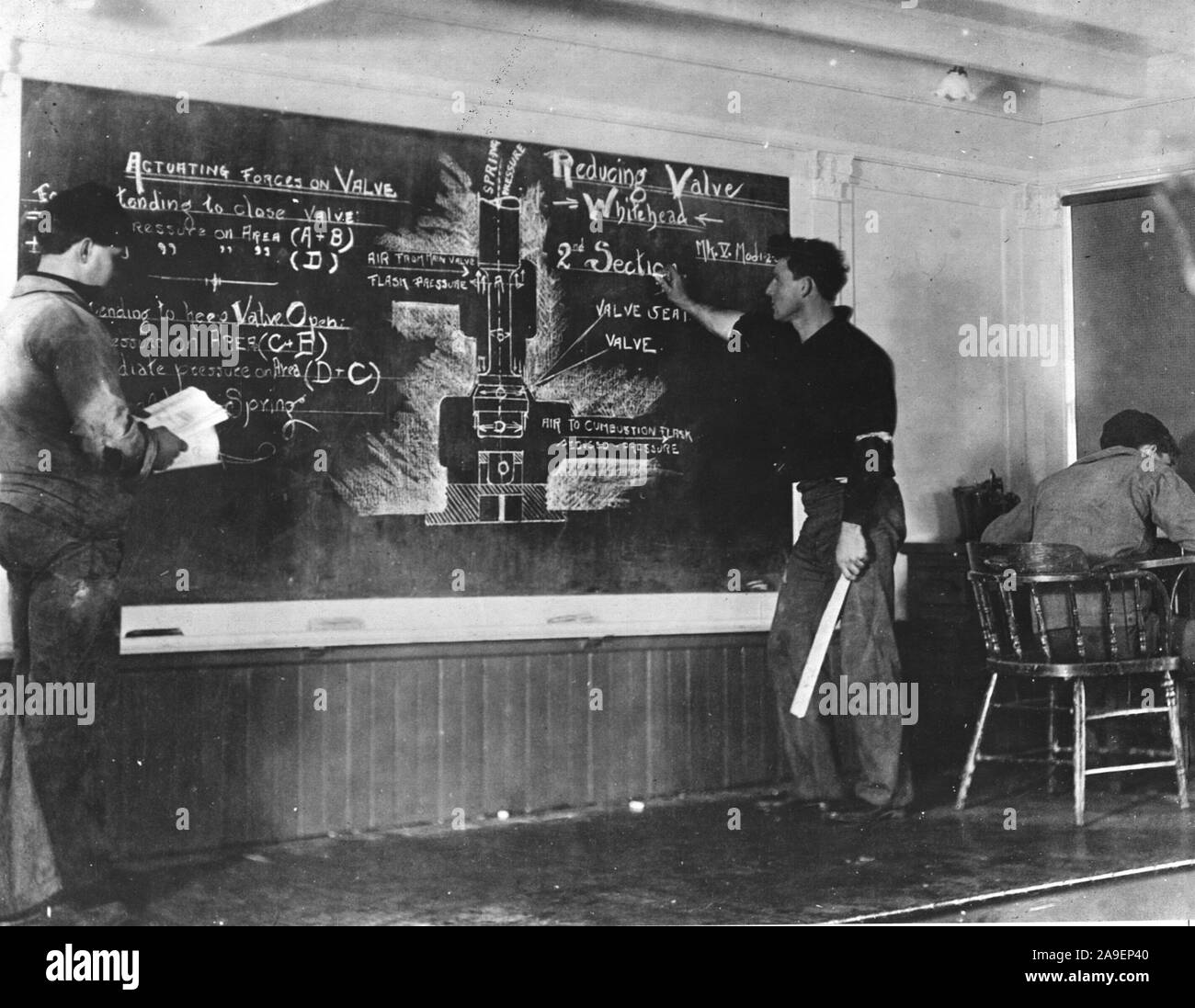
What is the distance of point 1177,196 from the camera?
6.31 metres

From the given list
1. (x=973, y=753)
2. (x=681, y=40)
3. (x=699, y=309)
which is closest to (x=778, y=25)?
(x=681, y=40)

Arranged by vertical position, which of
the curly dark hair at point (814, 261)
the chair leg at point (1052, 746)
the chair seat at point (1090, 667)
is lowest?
the chair leg at point (1052, 746)

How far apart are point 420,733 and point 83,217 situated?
2023mm

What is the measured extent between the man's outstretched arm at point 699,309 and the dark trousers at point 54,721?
237 cm

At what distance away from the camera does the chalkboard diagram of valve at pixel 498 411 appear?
505 centimetres

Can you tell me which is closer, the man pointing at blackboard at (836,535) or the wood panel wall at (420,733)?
the wood panel wall at (420,733)

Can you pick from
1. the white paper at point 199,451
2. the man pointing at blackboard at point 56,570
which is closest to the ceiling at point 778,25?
the man pointing at blackboard at point 56,570

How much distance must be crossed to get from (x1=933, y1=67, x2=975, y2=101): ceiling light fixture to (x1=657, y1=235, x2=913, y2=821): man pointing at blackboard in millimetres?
990

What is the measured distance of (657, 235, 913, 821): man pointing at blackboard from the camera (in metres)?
5.15

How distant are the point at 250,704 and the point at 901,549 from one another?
9.31ft

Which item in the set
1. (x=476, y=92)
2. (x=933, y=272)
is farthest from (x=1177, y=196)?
(x=476, y=92)

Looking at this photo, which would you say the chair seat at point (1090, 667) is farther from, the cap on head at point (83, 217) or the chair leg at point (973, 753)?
the cap on head at point (83, 217)

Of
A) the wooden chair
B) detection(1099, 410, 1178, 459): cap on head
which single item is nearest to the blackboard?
the wooden chair

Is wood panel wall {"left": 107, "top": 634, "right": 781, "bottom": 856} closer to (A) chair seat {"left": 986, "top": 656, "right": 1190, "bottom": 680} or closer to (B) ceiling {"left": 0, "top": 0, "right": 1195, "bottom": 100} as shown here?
(A) chair seat {"left": 986, "top": 656, "right": 1190, "bottom": 680}
